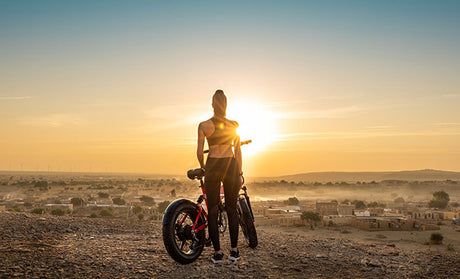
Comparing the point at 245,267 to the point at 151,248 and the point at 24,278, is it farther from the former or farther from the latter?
the point at 24,278

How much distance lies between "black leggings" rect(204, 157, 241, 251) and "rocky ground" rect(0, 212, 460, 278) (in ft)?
1.83

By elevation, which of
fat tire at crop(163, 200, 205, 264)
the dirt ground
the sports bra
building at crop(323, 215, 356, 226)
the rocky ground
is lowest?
the dirt ground

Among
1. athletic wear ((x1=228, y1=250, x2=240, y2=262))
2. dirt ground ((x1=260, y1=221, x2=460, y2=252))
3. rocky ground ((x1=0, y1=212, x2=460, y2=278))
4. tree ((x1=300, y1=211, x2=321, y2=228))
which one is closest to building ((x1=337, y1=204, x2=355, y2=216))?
tree ((x1=300, y1=211, x2=321, y2=228))

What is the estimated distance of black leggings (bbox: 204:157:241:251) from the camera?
269 inches

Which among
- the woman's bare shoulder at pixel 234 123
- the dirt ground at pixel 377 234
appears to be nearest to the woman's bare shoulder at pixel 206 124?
the woman's bare shoulder at pixel 234 123

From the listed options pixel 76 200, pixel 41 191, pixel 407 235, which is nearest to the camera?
pixel 407 235

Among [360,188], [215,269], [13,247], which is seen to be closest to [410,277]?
[215,269]

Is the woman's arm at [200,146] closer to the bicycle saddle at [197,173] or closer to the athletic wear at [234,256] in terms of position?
the bicycle saddle at [197,173]

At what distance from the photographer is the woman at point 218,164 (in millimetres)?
6812

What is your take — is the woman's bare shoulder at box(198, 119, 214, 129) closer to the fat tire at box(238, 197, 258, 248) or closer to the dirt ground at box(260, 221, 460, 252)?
the fat tire at box(238, 197, 258, 248)

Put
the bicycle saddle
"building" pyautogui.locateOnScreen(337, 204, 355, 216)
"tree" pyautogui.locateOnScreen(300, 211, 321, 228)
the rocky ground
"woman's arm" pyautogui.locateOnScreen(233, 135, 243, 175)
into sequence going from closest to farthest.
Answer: the rocky ground → the bicycle saddle → "woman's arm" pyautogui.locateOnScreen(233, 135, 243, 175) → "tree" pyautogui.locateOnScreen(300, 211, 321, 228) → "building" pyautogui.locateOnScreen(337, 204, 355, 216)

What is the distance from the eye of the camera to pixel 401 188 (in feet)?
380

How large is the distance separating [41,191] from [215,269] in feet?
261

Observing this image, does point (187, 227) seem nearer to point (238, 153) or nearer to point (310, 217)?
point (238, 153)
